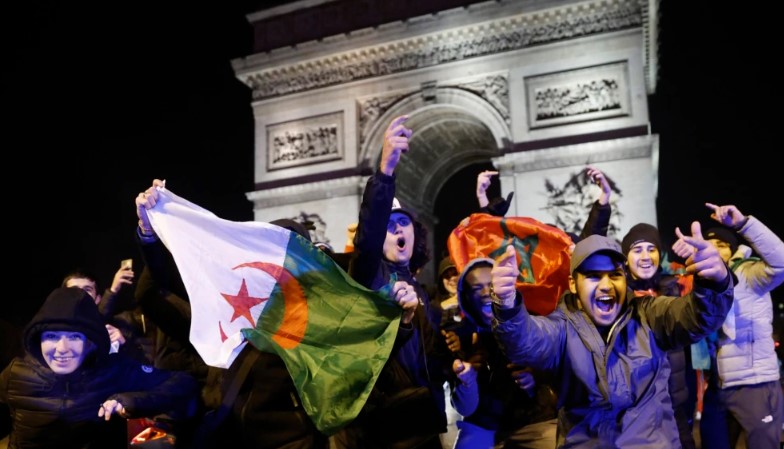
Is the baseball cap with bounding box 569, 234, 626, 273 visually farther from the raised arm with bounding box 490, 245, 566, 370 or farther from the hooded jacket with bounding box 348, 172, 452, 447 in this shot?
the hooded jacket with bounding box 348, 172, 452, 447

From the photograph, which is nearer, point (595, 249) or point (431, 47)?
point (595, 249)

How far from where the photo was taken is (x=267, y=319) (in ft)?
10.2

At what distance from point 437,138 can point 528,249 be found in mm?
12771

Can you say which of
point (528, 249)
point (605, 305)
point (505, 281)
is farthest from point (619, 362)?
point (528, 249)

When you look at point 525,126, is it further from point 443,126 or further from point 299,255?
point 299,255

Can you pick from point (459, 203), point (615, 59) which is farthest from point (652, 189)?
point (459, 203)

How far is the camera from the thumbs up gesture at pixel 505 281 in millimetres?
2145

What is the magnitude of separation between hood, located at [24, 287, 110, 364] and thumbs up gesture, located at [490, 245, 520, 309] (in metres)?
2.00

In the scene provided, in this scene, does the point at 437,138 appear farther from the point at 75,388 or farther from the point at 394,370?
the point at 75,388

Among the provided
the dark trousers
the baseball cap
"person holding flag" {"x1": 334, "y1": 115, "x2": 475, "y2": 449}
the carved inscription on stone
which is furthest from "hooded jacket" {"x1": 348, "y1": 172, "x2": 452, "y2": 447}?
the carved inscription on stone

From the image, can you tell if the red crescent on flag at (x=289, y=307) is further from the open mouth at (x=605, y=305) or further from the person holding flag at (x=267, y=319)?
the open mouth at (x=605, y=305)

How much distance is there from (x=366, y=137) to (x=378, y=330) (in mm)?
12387

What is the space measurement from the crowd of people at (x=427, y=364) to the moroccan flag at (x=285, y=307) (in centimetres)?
8

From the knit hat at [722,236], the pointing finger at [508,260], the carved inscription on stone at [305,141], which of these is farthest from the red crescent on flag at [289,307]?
the carved inscription on stone at [305,141]
